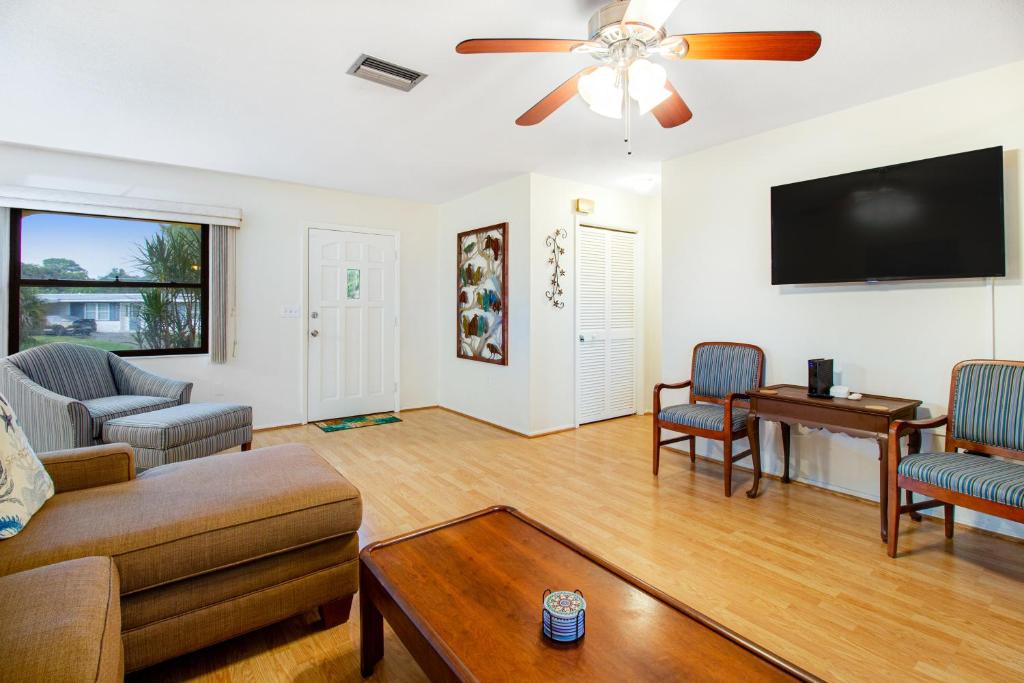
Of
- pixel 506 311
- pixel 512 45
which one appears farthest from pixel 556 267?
pixel 512 45

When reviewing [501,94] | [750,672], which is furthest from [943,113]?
[750,672]

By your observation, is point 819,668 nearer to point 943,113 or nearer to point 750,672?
point 750,672

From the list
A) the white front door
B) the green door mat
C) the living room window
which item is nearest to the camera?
the living room window

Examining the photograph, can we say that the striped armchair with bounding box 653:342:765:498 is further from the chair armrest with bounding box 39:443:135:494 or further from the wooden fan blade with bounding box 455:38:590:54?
the chair armrest with bounding box 39:443:135:494

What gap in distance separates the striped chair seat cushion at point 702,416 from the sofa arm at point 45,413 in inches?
141

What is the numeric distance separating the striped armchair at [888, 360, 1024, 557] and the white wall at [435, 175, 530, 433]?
2733 millimetres

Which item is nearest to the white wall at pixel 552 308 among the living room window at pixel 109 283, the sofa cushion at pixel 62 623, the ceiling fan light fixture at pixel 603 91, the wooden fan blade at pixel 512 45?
the ceiling fan light fixture at pixel 603 91

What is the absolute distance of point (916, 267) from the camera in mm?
2592

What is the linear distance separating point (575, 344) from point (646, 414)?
133 centimetres

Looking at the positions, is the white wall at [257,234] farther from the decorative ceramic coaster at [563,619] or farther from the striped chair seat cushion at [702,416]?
the decorative ceramic coaster at [563,619]

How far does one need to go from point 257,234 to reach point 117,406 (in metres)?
2.04

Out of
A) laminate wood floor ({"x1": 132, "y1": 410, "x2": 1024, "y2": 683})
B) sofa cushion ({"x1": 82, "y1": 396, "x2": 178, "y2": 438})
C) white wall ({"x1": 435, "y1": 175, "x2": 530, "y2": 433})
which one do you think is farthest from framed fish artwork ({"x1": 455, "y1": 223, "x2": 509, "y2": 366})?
sofa cushion ({"x1": 82, "y1": 396, "x2": 178, "y2": 438})

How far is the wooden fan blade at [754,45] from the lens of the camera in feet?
5.24

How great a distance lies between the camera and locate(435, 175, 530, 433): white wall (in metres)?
4.41
